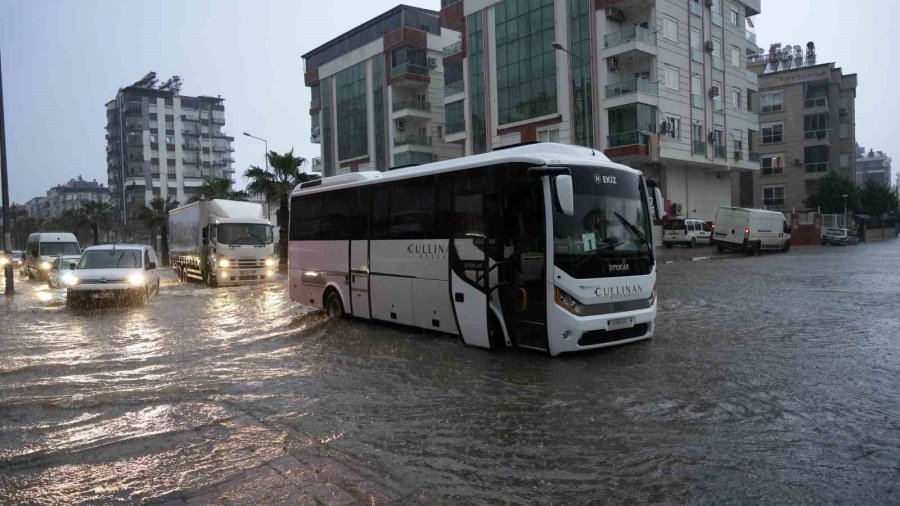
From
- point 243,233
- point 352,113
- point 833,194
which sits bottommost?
point 243,233

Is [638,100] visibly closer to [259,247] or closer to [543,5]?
[543,5]

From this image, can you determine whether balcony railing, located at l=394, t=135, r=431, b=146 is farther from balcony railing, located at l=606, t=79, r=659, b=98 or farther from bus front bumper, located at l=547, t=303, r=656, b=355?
bus front bumper, located at l=547, t=303, r=656, b=355

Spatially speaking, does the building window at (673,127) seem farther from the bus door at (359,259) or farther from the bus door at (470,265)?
the bus door at (470,265)

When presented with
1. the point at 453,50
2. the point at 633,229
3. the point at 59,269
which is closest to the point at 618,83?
the point at 453,50

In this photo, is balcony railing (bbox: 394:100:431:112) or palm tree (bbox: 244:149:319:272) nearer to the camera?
palm tree (bbox: 244:149:319:272)

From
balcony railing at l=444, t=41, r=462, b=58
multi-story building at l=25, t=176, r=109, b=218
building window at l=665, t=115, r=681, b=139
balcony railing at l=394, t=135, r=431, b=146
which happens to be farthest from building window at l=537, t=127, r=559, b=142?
multi-story building at l=25, t=176, r=109, b=218

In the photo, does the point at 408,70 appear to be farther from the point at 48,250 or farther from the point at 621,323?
the point at 621,323

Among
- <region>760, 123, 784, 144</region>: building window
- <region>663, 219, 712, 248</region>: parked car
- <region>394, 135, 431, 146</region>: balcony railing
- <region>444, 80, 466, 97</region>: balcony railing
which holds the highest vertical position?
<region>444, 80, 466, 97</region>: balcony railing

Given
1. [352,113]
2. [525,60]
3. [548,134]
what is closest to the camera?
[548,134]

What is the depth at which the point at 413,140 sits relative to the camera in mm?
55781

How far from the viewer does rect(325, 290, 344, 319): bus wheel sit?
13.6 meters

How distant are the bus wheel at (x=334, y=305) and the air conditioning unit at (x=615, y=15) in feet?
106

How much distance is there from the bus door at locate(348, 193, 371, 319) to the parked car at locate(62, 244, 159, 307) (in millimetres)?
7735

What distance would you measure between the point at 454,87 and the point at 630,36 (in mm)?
14279
